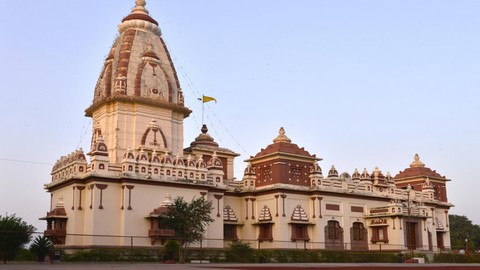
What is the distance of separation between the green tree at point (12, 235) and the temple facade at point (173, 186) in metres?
4.83

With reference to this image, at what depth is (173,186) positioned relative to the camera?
41.9 metres

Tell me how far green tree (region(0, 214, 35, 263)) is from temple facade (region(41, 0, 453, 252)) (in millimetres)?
4834

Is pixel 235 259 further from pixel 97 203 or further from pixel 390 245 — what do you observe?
pixel 390 245

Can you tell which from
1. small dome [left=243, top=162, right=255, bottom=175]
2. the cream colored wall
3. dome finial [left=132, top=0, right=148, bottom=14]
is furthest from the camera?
dome finial [left=132, top=0, right=148, bottom=14]

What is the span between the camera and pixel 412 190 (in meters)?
57.8

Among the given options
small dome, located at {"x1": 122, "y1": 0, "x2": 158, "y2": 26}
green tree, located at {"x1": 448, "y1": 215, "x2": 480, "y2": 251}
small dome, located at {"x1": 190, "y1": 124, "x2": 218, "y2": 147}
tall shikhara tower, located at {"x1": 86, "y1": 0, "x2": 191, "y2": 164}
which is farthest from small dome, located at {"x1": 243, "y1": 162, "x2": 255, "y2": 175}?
green tree, located at {"x1": 448, "y1": 215, "x2": 480, "y2": 251}

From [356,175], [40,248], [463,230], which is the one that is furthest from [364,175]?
[463,230]

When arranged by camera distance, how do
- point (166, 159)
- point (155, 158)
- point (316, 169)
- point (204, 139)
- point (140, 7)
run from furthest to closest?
point (204, 139) < point (140, 7) < point (316, 169) < point (166, 159) < point (155, 158)

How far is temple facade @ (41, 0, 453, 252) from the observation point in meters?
39.2

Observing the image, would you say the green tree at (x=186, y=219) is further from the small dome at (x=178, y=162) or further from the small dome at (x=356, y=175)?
the small dome at (x=356, y=175)

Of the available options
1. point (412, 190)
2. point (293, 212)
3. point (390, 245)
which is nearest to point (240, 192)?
point (293, 212)

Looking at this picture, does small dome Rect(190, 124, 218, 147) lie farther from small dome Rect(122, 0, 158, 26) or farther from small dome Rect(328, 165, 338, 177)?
small dome Rect(328, 165, 338, 177)

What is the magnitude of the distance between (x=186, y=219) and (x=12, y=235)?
1129 centimetres

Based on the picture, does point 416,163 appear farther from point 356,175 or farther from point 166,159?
point 166,159
